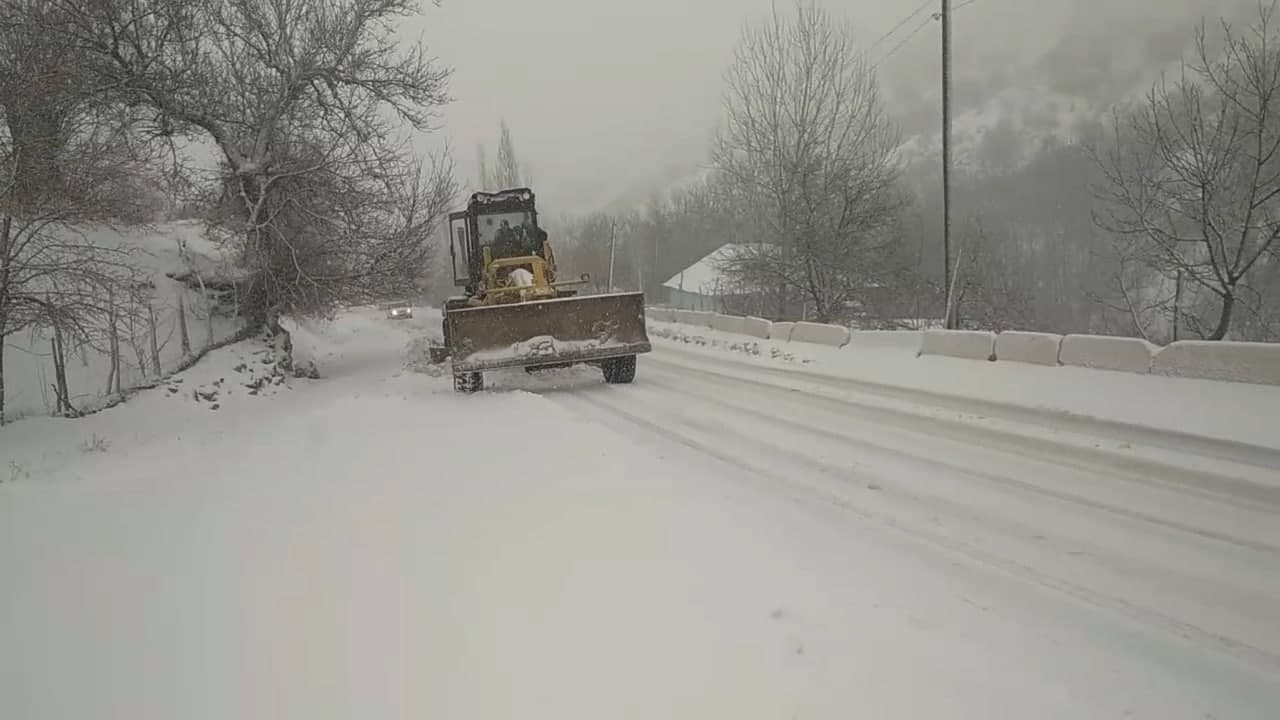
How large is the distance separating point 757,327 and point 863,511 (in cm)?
1315

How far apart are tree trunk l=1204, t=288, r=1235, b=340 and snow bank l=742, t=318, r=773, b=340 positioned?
8.20 m

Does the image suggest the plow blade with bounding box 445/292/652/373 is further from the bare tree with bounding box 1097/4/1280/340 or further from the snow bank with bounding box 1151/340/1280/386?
the bare tree with bounding box 1097/4/1280/340

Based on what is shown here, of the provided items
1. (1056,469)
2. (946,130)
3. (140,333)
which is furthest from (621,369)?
(946,130)

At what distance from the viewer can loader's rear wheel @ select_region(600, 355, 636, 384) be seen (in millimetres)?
10328

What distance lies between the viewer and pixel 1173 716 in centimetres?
221

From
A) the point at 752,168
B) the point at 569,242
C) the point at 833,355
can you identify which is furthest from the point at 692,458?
the point at 569,242

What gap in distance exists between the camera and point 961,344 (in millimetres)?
10812

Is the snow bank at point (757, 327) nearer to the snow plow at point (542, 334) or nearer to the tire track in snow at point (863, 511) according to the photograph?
the snow plow at point (542, 334)

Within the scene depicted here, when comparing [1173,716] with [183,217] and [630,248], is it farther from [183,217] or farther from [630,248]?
[630,248]

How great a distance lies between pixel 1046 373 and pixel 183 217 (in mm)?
16389

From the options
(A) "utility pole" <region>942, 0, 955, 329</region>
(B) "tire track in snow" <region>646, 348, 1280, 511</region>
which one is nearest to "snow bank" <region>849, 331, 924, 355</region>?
(A) "utility pole" <region>942, 0, 955, 329</region>

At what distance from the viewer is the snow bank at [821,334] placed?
13.5 metres

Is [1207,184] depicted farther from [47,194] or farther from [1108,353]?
[47,194]

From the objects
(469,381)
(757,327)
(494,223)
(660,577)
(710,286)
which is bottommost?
(660,577)
